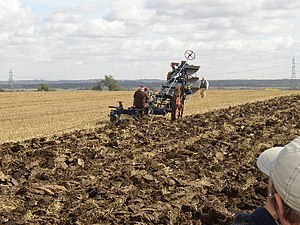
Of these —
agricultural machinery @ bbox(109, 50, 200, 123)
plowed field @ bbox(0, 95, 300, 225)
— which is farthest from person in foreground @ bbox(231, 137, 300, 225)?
agricultural machinery @ bbox(109, 50, 200, 123)

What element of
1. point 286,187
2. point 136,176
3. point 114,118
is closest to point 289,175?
point 286,187

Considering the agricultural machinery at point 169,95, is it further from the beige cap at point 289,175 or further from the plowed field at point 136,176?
the beige cap at point 289,175

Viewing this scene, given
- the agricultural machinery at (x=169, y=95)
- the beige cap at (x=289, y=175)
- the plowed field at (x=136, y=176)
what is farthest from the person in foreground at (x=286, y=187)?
the agricultural machinery at (x=169, y=95)

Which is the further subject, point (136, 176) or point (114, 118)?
point (114, 118)

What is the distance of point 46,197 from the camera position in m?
8.09

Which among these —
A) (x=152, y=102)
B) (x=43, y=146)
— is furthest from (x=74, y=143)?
(x=152, y=102)

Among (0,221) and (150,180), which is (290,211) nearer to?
(0,221)

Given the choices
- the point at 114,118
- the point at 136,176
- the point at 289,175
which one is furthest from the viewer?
the point at 114,118

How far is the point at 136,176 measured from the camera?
9.26 m

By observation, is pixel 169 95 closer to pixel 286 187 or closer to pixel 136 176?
pixel 136 176

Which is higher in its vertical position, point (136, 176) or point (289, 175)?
point (289, 175)

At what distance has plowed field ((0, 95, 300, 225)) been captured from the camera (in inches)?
282

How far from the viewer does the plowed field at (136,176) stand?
7152mm

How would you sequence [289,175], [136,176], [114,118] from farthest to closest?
[114,118] < [136,176] < [289,175]
